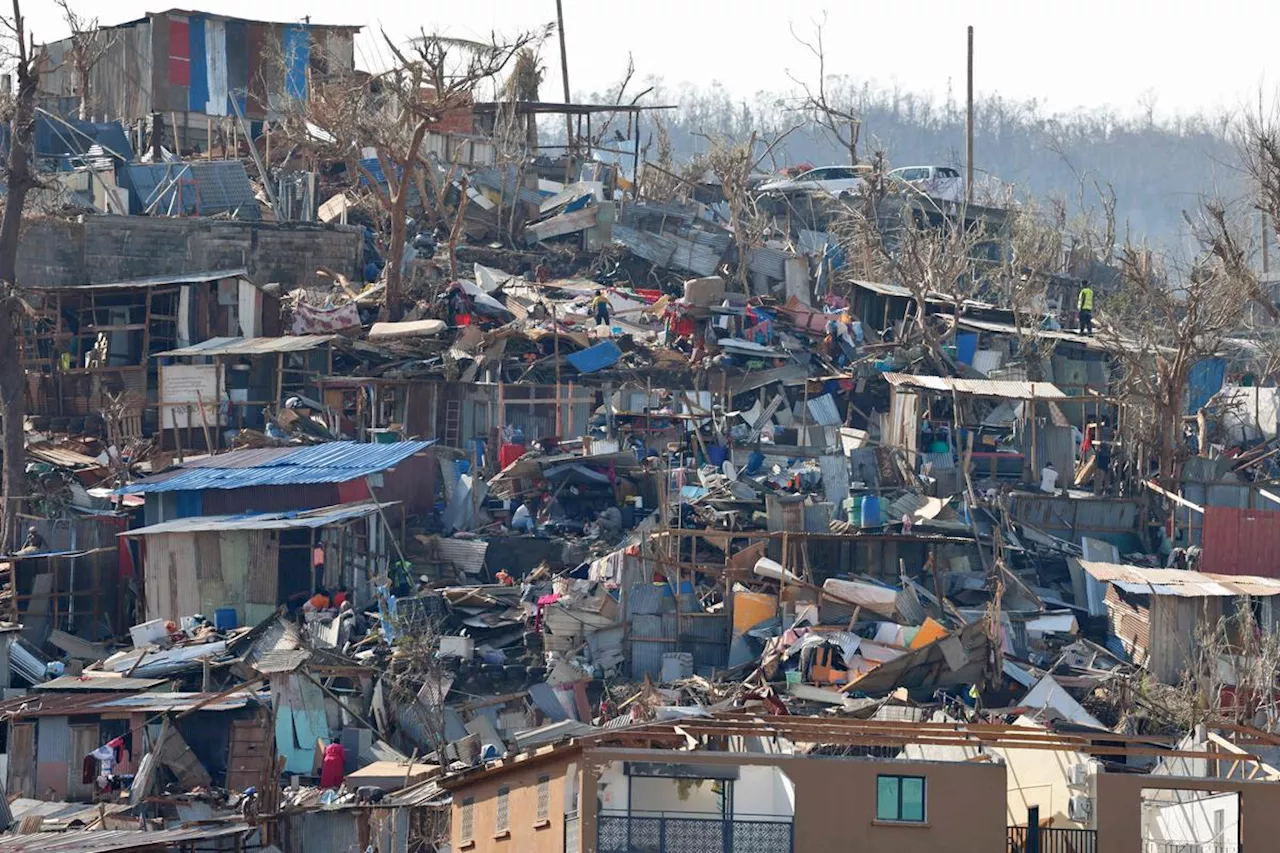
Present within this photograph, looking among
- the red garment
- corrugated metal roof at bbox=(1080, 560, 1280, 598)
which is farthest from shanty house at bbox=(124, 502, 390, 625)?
corrugated metal roof at bbox=(1080, 560, 1280, 598)

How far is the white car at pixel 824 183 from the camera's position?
47.2 meters

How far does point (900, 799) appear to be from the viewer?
18188mm

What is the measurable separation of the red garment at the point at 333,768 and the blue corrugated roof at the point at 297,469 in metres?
5.57

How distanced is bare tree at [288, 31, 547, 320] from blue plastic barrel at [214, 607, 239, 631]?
952 cm

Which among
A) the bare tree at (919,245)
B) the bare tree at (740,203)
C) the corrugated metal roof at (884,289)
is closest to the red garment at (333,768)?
the bare tree at (919,245)

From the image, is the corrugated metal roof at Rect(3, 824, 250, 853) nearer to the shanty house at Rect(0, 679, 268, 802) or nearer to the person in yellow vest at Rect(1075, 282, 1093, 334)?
the shanty house at Rect(0, 679, 268, 802)

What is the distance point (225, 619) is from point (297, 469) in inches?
115

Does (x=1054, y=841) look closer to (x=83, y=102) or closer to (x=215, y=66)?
(x=215, y=66)

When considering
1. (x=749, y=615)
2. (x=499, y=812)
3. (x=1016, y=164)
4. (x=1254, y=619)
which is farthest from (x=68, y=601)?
(x=1016, y=164)

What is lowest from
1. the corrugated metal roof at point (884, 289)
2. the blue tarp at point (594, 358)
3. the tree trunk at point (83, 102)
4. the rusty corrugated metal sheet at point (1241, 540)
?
the rusty corrugated metal sheet at point (1241, 540)

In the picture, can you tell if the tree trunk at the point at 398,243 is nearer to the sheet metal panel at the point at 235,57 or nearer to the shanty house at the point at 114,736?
the sheet metal panel at the point at 235,57

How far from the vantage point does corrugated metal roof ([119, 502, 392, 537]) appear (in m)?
27.3

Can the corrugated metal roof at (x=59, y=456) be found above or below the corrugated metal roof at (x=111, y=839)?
above

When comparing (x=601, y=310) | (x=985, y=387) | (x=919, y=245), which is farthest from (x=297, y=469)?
(x=919, y=245)
